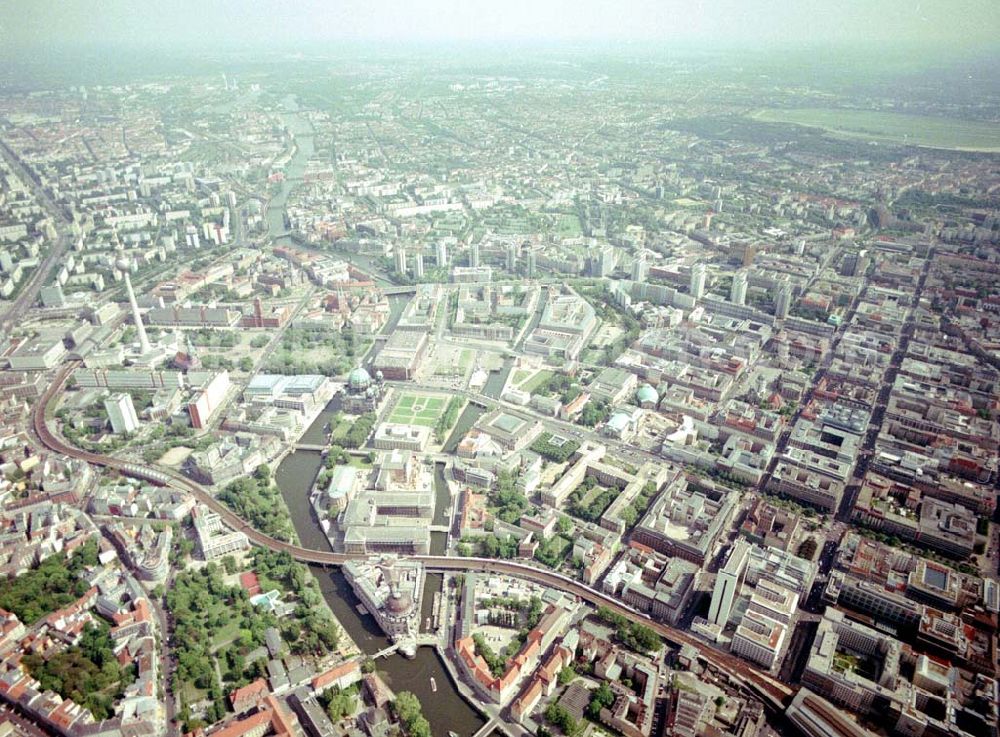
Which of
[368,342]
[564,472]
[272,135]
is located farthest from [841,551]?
[272,135]

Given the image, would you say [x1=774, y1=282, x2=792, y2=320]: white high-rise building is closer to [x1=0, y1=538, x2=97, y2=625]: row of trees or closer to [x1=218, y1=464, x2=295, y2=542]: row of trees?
[x1=218, y1=464, x2=295, y2=542]: row of trees

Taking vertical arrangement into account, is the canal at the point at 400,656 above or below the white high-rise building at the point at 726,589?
below

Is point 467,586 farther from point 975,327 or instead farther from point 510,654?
point 975,327

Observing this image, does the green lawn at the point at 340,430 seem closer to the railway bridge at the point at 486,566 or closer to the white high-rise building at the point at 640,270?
the railway bridge at the point at 486,566

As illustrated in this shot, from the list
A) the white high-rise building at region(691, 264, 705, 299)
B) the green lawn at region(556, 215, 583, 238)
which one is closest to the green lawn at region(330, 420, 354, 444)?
the white high-rise building at region(691, 264, 705, 299)

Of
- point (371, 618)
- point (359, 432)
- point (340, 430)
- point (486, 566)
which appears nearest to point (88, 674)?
point (371, 618)

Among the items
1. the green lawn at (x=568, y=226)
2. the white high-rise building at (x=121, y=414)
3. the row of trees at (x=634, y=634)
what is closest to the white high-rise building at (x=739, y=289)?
the green lawn at (x=568, y=226)

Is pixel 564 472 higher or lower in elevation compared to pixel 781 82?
lower
